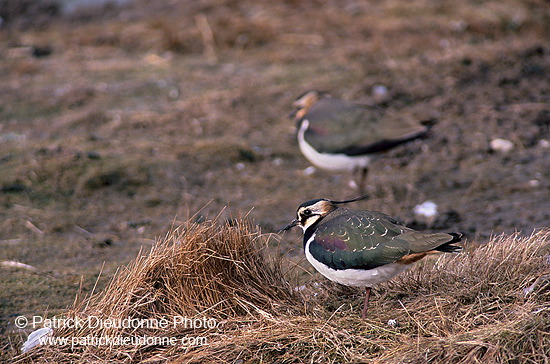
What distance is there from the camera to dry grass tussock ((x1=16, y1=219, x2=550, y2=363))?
135 inches

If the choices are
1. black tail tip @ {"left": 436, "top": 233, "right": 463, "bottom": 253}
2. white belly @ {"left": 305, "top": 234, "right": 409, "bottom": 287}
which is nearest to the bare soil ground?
white belly @ {"left": 305, "top": 234, "right": 409, "bottom": 287}

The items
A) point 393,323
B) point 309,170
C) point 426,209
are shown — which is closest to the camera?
point 393,323

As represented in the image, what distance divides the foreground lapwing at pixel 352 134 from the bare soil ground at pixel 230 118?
0.46 metres

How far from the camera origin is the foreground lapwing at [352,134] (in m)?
6.11

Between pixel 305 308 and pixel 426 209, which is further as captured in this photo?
pixel 426 209

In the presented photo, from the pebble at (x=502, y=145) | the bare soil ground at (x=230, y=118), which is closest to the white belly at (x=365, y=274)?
the bare soil ground at (x=230, y=118)

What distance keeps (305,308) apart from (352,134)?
2759 millimetres

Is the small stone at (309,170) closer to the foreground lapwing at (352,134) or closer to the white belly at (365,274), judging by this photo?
the foreground lapwing at (352,134)

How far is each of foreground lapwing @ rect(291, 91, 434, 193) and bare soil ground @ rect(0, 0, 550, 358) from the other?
459 mm

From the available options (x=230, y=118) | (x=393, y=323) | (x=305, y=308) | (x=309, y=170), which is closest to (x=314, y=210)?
(x=305, y=308)

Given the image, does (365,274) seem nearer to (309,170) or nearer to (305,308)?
(305,308)

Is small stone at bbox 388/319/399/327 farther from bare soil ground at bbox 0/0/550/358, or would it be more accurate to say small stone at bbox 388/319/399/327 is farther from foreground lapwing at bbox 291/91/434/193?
foreground lapwing at bbox 291/91/434/193

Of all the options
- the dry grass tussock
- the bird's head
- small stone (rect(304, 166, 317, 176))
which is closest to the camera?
the dry grass tussock

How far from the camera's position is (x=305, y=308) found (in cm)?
376
